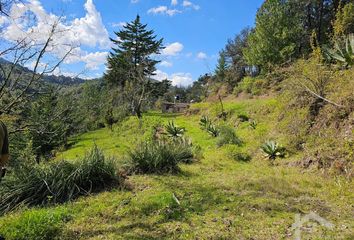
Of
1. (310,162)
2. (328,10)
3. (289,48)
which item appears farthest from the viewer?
(328,10)

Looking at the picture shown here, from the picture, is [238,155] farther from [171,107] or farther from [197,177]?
[171,107]

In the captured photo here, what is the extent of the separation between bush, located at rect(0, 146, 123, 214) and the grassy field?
40cm

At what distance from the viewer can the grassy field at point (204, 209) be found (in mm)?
3928

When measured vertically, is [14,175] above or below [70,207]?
above

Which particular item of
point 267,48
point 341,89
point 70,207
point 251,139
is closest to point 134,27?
point 267,48

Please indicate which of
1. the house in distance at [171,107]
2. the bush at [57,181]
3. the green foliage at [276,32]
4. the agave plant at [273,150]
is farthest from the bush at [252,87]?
the bush at [57,181]

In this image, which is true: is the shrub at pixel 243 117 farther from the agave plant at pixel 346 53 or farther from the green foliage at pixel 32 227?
the green foliage at pixel 32 227

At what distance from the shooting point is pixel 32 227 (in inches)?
146

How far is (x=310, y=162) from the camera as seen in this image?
24.5ft

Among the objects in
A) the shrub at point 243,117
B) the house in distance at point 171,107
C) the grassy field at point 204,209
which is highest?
the house in distance at point 171,107

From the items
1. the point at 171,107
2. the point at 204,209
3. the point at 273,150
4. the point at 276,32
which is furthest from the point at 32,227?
the point at 171,107

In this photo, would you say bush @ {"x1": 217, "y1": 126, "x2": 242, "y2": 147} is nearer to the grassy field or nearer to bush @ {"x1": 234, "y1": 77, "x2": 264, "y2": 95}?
the grassy field

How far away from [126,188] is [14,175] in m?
2.15

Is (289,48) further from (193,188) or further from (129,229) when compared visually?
(129,229)
